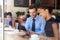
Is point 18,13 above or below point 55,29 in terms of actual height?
above

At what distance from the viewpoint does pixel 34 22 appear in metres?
3.94

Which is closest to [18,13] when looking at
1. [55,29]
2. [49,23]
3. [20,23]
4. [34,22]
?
[20,23]

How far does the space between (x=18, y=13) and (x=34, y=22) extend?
1.11 feet

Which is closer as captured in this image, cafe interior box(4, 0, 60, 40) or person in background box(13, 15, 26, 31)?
cafe interior box(4, 0, 60, 40)

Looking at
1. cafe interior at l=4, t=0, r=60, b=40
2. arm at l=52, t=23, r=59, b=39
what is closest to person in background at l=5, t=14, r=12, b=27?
cafe interior at l=4, t=0, r=60, b=40

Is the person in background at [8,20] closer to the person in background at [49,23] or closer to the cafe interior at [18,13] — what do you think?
the cafe interior at [18,13]

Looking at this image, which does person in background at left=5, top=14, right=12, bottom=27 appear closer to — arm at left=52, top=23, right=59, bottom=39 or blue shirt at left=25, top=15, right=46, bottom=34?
blue shirt at left=25, top=15, right=46, bottom=34

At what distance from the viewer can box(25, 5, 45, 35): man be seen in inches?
154

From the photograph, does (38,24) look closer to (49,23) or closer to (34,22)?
(34,22)

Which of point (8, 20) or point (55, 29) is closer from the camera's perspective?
point (55, 29)

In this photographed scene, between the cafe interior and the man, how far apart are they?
67 mm

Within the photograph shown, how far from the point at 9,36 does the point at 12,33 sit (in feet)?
0.28

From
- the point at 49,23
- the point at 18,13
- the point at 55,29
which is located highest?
the point at 18,13

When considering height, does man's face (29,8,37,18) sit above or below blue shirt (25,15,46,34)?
above
